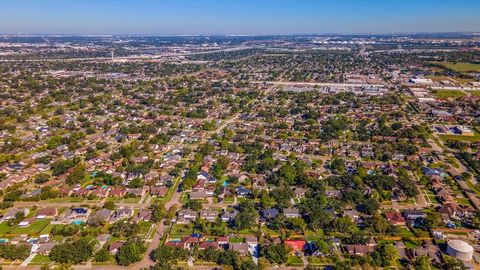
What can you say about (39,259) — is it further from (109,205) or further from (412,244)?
(412,244)

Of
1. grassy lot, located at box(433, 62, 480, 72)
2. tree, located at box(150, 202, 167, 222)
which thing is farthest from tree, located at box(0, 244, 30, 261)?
grassy lot, located at box(433, 62, 480, 72)

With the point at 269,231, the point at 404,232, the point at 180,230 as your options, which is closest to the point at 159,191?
the point at 180,230

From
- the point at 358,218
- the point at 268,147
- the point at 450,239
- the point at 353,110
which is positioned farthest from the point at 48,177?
the point at 353,110

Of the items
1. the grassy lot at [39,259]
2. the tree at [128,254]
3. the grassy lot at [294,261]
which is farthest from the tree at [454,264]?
the grassy lot at [39,259]

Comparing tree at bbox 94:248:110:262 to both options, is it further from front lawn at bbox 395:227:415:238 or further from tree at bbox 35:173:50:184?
front lawn at bbox 395:227:415:238

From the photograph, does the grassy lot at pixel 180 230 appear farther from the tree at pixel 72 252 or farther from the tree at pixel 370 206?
the tree at pixel 370 206

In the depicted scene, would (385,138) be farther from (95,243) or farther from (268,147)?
(95,243)
